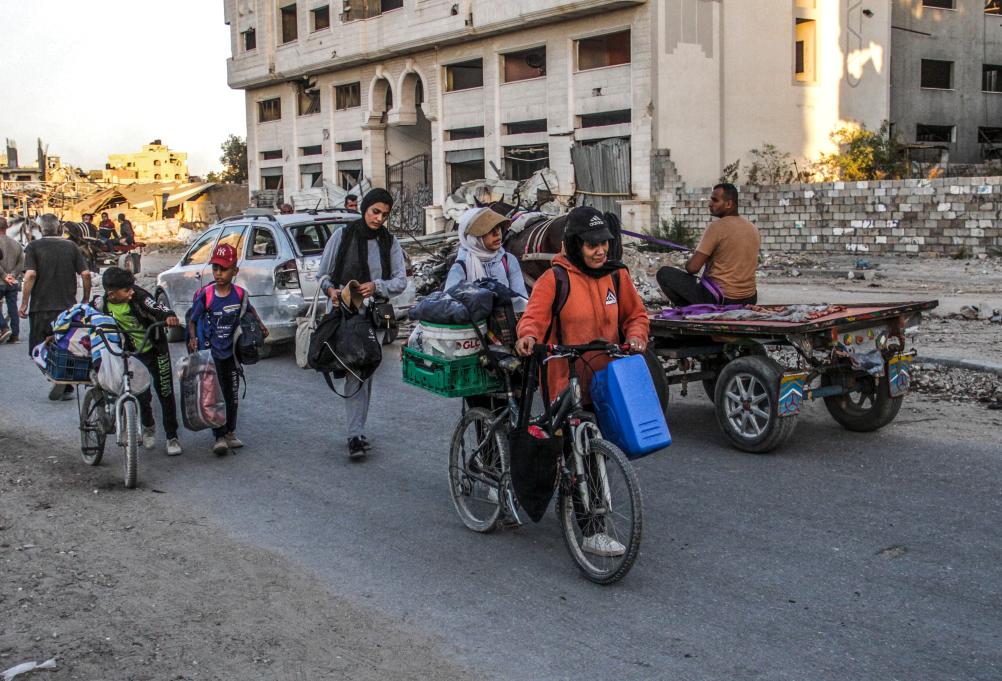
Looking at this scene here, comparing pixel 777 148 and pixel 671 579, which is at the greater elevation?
pixel 777 148

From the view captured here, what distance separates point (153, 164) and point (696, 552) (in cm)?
7761

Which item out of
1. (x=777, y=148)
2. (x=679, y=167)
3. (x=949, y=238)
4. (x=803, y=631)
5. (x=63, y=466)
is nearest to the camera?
(x=803, y=631)

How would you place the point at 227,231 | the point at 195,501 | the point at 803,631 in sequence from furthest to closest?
1. the point at 227,231
2. the point at 195,501
3. the point at 803,631

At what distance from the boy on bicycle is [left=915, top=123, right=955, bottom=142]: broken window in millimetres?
33809

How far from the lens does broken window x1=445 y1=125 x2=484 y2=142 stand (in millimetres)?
34250

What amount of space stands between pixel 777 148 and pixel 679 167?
13.3 feet

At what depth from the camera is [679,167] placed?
94.6 ft

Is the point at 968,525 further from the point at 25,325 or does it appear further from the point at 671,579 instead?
the point at 25,325

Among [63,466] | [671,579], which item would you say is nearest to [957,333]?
[671,579]

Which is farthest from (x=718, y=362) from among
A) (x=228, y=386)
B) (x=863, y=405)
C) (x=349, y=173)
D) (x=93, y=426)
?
(x=349, y=173)

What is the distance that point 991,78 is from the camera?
38.6m

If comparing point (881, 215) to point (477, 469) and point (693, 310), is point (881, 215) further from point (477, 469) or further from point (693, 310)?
point (477, 469)

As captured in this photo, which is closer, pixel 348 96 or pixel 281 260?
pixel 281 260

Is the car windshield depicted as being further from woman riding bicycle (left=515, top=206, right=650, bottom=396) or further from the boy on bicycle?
woman riding bicycle (left=515, top=206, right=650, bottom=396)
